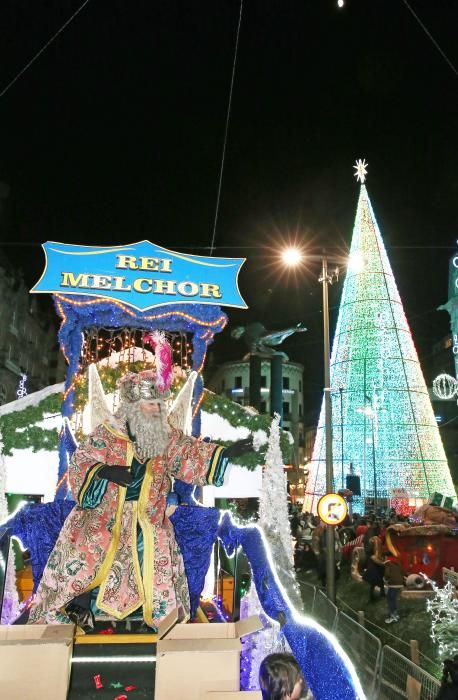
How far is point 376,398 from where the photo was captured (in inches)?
799

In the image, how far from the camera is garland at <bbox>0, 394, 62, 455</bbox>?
9609 millimetres

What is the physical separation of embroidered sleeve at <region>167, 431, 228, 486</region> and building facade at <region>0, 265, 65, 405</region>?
37.5m

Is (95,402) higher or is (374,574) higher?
(95,402)

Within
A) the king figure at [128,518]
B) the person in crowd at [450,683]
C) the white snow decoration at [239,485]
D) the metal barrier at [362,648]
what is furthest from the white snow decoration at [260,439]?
the person in crowd at [450,683]

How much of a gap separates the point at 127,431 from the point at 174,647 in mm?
2393

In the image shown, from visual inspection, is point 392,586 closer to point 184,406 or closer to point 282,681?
point 184,406

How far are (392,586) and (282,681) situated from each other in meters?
8.18

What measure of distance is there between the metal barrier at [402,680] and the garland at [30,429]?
21.7 ft

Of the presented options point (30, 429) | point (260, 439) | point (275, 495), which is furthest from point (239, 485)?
point (30, 429)

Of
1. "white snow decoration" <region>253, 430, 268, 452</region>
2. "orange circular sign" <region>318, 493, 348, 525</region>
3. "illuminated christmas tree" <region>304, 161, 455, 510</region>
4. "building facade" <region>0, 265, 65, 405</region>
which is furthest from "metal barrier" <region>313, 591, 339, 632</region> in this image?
"building facade" <region>0, 265, 65, 405</region>

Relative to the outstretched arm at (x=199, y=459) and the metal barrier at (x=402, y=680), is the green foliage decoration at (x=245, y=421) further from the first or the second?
the metal barrier at (x=402, y=680)

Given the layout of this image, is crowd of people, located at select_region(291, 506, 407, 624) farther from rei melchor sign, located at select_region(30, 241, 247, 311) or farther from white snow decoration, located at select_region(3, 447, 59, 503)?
white snow decoration, located at select_region(3, 447, 59, 503)

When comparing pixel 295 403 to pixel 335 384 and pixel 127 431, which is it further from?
pixel 127 431

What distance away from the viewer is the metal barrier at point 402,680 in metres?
4.59
